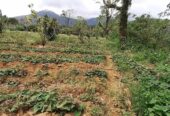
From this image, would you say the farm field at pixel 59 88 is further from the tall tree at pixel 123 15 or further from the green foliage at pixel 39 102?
the tall tree at pixel 123 15

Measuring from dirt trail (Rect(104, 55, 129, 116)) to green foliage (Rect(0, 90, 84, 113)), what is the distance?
0.91 m

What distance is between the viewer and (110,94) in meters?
9.15

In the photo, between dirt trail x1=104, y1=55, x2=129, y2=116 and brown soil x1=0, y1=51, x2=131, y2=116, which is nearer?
dirt trail x1=104, y1=55, x2=129, y2=116

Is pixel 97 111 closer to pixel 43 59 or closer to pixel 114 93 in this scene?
pixel 114 93

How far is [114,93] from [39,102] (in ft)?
7.28

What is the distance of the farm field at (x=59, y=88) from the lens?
801 cm

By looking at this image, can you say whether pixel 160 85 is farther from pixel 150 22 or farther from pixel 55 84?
pixel 150 22

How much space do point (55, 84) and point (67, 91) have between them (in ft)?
3.89

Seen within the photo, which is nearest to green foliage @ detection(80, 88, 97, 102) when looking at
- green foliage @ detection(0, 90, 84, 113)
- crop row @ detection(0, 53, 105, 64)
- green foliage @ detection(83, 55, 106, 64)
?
green foliage @ detection(0, 90, 84, 113)

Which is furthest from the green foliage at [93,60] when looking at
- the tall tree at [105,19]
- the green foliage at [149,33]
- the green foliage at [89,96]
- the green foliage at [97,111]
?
the tall tree at [105,19]

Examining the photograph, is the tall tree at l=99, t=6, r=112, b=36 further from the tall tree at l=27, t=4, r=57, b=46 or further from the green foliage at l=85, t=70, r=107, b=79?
the green foliage at l=85, t=70, r=107, b=79

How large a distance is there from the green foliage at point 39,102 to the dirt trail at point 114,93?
91 cm

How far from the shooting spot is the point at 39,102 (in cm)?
822

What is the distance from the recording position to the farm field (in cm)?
801
